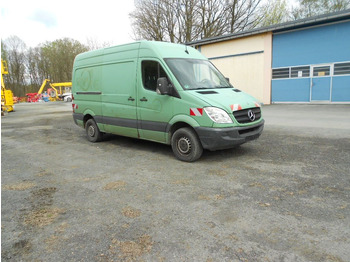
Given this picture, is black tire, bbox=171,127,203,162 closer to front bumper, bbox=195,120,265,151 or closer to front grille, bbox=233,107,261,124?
front bumper, bbox=195,120,265,151

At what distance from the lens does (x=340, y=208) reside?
3170 millimetres

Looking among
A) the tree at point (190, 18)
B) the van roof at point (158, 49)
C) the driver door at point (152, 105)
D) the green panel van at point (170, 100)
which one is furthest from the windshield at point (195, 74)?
the tree at point (190, 18)

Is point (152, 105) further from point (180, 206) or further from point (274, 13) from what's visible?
point (274, 13)

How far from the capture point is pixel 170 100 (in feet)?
17.7

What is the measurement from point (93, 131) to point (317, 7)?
1118 inches

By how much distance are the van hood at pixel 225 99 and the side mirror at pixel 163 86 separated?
0.50 meters

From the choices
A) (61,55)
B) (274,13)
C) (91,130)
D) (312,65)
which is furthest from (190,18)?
(61,55)

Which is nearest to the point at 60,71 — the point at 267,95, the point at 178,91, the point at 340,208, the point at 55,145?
the point at 267,95

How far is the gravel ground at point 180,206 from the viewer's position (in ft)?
8.21

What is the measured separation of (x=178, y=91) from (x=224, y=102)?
933 mm

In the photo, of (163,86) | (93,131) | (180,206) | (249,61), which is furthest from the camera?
(249,61)

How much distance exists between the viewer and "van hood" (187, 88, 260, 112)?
16.3 feet

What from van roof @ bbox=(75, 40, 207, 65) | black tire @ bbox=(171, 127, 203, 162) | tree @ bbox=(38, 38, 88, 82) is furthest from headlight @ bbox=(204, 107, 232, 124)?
tree @ bbox=(38, 38, 88, 82)

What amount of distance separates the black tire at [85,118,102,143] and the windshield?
329 centimetres
